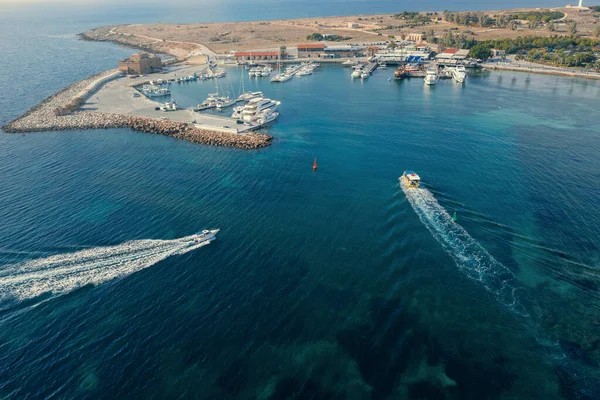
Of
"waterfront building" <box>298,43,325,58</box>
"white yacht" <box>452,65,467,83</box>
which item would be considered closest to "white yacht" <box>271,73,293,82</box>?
"waterfront building" <box>298,43,325,58</box>

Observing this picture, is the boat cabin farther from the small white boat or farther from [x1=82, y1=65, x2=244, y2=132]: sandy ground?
the small white boat

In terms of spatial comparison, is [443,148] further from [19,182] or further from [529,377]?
[19,182]

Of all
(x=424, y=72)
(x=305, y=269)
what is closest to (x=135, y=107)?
(x=305, y=269)

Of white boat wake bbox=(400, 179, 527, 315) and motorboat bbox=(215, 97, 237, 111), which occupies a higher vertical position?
motorboat bbox=(215, 97, 237, 111)

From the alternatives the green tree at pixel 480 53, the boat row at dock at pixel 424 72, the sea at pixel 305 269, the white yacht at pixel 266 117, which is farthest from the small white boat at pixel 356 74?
the sea at pixel 305 269

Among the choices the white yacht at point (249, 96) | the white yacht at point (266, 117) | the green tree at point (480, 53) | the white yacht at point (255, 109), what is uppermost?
the green tree at point (480, 53)

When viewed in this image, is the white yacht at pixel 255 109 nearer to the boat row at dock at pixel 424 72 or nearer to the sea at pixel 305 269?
the sea at pixel 305 269

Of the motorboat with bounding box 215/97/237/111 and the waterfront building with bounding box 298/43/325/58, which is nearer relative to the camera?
the motorboat with bounding box 215/97/237/111

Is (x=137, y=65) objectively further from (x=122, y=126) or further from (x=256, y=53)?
(x=122, y=126)
